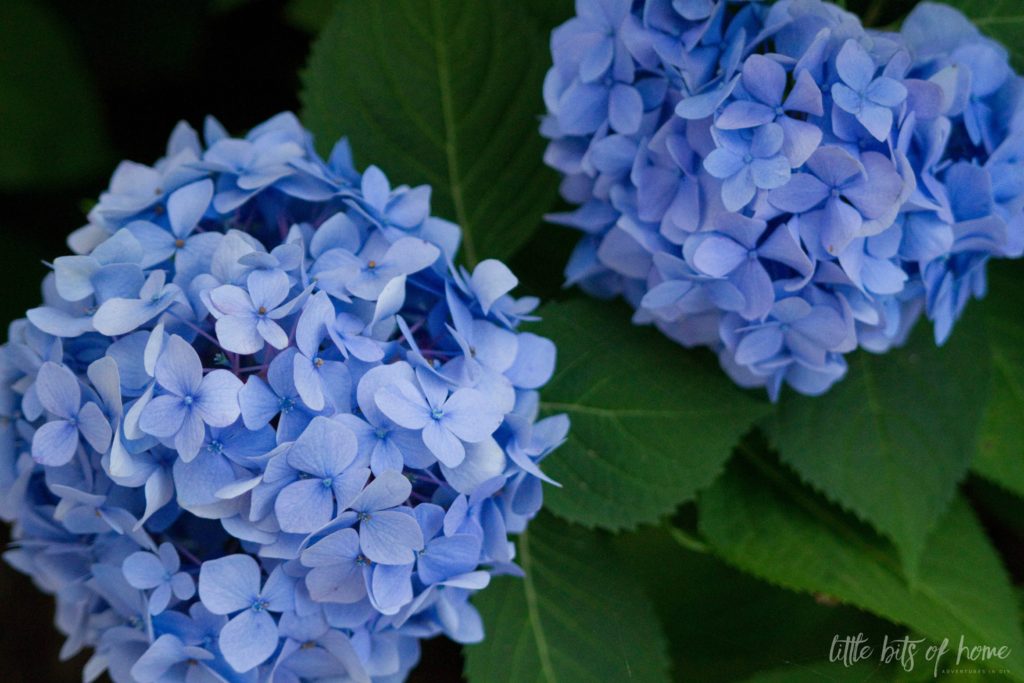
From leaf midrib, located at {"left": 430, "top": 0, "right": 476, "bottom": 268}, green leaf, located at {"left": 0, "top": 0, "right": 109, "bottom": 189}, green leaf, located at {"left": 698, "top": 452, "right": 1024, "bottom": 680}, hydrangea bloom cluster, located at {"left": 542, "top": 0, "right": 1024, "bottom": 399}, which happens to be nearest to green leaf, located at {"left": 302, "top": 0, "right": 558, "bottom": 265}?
leaf midrib, located at {"left": 430, "top": 0, "right": 476, "bottom": 268}

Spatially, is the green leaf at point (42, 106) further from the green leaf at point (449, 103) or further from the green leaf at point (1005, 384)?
the green leaf at point (1005, 384)

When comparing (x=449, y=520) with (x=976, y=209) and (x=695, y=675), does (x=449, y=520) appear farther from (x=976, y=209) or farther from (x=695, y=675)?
(x=695, y=675)

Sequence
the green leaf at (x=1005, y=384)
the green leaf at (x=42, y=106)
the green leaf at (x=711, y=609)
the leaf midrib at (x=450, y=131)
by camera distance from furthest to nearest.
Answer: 1. the green leaf at (x=42, y=106)
2. the green leaf at (x=711, y=609)
3. the green leaf at (x=1005, y=384)
4. the leaf midrib at (x=450, y=131)

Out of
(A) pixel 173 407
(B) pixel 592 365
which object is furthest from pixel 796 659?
(A) pixel 173 407

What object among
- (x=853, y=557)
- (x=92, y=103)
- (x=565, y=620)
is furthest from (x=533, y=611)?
(x=92, y=103)

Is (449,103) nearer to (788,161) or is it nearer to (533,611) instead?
(788,161)

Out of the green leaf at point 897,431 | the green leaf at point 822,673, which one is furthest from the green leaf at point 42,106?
the green leaf at point 822,673
